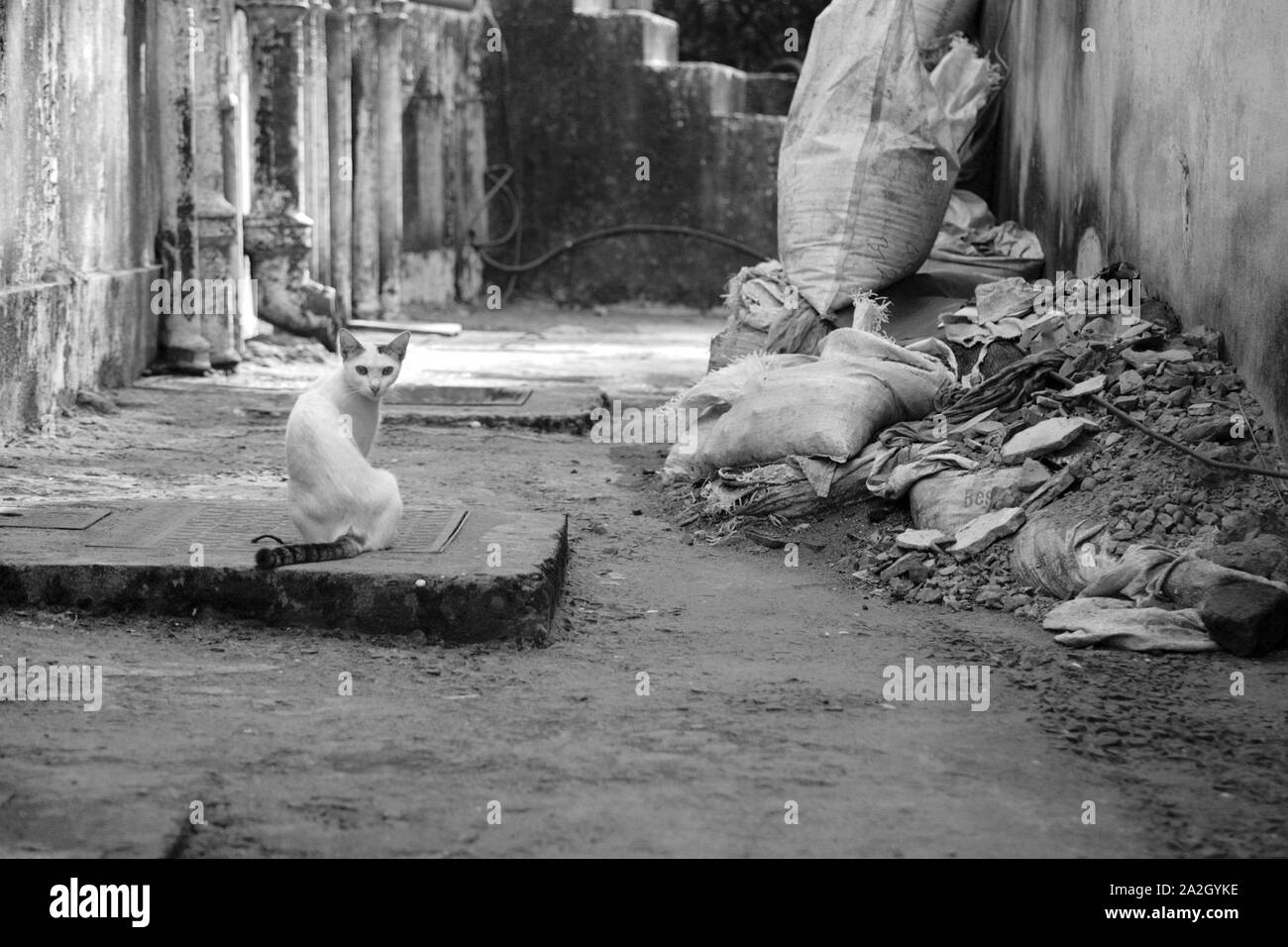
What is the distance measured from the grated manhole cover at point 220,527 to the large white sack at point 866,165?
2794 mm

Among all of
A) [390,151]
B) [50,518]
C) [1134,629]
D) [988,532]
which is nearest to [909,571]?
[988,532]

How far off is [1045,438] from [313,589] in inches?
97.4

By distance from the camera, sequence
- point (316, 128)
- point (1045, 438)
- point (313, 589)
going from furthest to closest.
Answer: point (316, 128)
point (1045, 438)
point (313, 589)

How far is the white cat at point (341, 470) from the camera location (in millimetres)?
4137

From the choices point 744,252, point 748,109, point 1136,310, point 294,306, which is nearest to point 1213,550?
point 1136,310

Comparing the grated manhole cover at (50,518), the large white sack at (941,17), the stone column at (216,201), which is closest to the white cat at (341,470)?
the grated manhole cover at (50,518)

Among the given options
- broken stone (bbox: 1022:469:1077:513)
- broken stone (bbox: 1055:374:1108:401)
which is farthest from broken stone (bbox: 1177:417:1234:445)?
broken stone (bbox: 1055:374:1108:401)

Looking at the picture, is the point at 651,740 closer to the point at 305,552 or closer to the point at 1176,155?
the point at 305,552

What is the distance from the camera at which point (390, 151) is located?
1250 cm

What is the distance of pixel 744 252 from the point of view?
14.5 m

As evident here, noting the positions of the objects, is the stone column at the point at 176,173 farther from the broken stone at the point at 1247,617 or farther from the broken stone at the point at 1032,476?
the broken stone at the point at 1247,617

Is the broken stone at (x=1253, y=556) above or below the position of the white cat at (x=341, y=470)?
below

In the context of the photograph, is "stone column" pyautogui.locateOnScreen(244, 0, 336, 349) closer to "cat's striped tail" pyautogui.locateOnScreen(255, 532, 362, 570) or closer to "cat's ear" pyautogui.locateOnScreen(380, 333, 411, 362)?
"cat's ear" pyautogui.locateOnScreen(380, 333, 411, 362)
